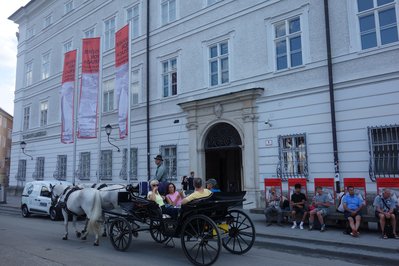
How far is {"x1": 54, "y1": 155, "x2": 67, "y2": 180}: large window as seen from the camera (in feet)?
82.9

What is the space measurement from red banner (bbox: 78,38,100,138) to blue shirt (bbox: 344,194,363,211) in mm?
13124

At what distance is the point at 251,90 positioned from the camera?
14797 millimetres

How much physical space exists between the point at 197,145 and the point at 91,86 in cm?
663

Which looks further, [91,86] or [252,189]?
[91,86]

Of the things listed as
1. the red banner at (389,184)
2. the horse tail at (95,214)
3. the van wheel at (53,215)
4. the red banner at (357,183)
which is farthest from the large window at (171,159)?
the red banner at (389,184)

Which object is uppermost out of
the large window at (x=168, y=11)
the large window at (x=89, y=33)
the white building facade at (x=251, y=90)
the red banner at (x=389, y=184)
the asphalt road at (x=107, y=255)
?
the large window at (x=89, y=33)

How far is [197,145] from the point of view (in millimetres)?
17000

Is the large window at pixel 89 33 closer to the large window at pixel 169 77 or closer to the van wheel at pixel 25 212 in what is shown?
the large window at pixel 169 77

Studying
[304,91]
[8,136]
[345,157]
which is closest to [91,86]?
[304,91]

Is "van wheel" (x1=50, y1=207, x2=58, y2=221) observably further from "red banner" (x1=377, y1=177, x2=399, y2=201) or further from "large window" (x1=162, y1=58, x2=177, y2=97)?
"red banner" (x1=377, y1=177, x2=399, y2=201)

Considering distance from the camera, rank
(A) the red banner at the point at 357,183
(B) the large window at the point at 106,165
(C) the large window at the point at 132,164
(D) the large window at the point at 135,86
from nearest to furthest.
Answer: (A) the red banner at the point at 357,183
(C) the large window at the point at 132,164
(D) the large window at the point at 135,86
(B) the large window at the point at 106,165

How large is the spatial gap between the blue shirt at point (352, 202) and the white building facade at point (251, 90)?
2.14 m

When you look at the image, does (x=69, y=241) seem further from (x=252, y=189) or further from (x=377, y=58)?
(x=377, y=58)

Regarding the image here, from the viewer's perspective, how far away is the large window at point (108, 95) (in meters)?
22.6
